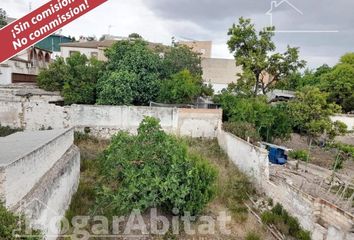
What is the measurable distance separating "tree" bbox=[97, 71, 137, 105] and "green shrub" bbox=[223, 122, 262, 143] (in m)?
5.44

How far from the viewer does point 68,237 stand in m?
6.71

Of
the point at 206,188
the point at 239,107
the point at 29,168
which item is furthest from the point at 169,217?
the point at 239,107

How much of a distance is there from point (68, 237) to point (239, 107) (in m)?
10.9

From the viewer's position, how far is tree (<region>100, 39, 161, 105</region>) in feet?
51.3

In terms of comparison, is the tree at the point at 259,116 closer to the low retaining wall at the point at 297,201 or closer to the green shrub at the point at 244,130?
the green shrub at the point at 244,130

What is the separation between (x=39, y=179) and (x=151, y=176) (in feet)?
9.32

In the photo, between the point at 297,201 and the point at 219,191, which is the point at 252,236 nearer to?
the point at 297,201

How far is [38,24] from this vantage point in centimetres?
187

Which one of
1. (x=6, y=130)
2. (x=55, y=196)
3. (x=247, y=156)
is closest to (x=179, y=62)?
(x=247, y=156)

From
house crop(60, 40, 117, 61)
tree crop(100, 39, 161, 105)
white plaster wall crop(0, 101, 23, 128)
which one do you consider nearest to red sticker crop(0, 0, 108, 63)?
white plaster wall crop(0, 101, 23, 128)

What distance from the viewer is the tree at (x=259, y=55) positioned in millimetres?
17344

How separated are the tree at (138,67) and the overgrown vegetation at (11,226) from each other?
11513mm

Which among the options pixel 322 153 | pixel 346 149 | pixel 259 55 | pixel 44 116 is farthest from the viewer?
pixel 259 55

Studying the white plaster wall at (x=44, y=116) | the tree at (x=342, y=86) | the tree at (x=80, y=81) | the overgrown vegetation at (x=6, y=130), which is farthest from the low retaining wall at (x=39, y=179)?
the tree at (x=342, y=86)
